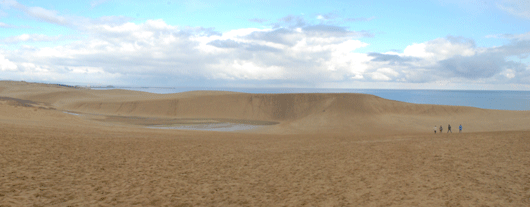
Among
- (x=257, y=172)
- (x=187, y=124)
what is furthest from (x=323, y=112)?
(x=257, y=172)

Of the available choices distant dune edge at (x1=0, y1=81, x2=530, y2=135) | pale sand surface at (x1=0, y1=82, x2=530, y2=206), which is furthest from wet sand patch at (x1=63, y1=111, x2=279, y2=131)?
pale sand surface at (x1=0, y1=82, x2=530, y2=206)

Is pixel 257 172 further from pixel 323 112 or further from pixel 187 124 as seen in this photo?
pixel 323 112

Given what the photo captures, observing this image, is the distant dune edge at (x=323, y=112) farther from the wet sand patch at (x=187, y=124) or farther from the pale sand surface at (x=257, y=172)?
the pale sand surface at (x=257, y=172)

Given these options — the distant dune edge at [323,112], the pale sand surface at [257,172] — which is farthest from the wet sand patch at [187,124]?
the pale sand surface at [257,172]

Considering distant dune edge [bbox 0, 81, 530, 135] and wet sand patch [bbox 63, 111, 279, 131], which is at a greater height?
distant dune edge [bbox 0, 81, 530, 135]

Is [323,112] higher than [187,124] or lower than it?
higher

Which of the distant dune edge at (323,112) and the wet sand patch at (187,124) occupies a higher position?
the distant dune edge at (323,112)

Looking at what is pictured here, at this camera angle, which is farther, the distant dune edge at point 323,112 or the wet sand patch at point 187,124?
the wet sand patch at point 187,124

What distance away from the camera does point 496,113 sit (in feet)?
134

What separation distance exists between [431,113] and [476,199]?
39221 mm

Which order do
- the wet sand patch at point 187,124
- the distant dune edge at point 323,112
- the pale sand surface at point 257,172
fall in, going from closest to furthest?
the pale sand surface at point 257,172, the distant dune edge at point 323,112, the wet sand patch at point 187,124

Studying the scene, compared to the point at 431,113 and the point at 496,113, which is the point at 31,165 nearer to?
the point at 431,113

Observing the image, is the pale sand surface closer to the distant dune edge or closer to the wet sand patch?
the distant dune edge

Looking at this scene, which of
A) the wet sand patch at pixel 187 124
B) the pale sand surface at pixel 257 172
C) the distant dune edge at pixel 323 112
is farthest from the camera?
the wet sand patch at pixel 187 124
